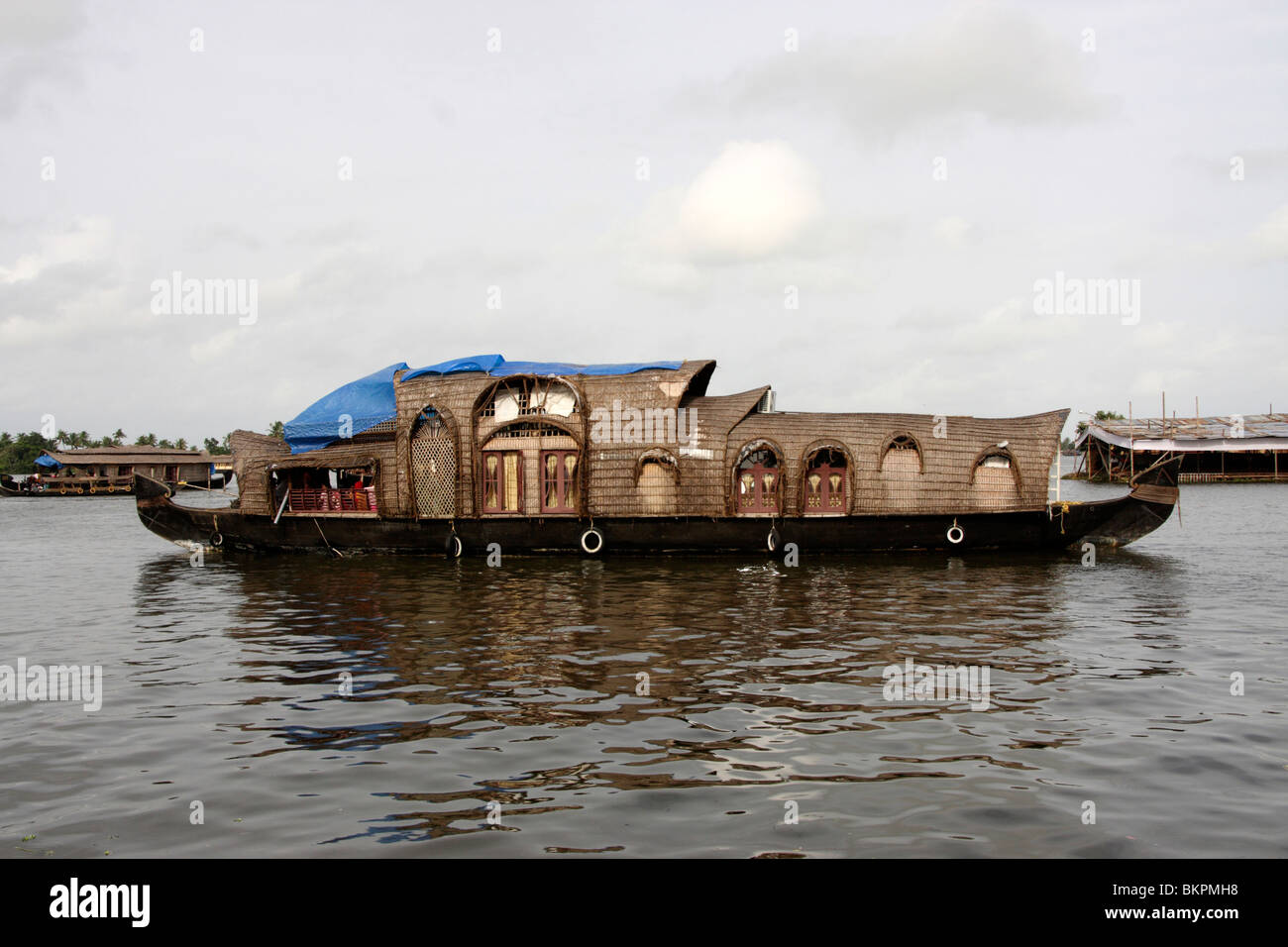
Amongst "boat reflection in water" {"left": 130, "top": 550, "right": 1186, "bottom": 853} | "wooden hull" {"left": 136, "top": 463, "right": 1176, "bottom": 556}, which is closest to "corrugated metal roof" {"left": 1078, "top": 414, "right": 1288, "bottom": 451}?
"wooden hull" {"left": 136, "top": 463, "right": 1176, "bottom": 556}

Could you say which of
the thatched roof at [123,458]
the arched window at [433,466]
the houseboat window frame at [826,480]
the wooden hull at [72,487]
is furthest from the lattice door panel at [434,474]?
the wooden hull at [72,487]

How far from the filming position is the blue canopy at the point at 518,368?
19203mm

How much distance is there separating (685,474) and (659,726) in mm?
11494

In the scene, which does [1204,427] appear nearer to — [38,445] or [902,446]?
[902,446]

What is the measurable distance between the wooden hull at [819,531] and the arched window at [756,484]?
19.0 inches

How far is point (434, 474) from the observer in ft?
63.7

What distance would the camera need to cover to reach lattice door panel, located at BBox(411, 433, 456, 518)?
19.2 metres

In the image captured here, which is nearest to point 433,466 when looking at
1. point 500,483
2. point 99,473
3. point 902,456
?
point 500,483

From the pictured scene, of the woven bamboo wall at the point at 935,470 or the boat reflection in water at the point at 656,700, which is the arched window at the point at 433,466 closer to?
the boat reflection in water at the point at 656,700

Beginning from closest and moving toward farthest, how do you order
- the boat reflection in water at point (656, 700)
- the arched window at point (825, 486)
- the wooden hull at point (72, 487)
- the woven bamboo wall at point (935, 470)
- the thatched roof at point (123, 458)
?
the boat reflection in water at point (656, 700) → the woven bamboo wall at point (935, 470) → the arched window at point (825, 486) → the thatched roof at point (123, 458) → the wooden hull at point (72, 487)

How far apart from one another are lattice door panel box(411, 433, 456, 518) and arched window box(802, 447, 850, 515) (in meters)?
7.47

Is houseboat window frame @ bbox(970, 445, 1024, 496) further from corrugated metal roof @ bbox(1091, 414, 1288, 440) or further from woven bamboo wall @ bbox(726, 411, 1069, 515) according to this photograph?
corrugated metal roof @ bbox(1091, 414, 1288, 440)
